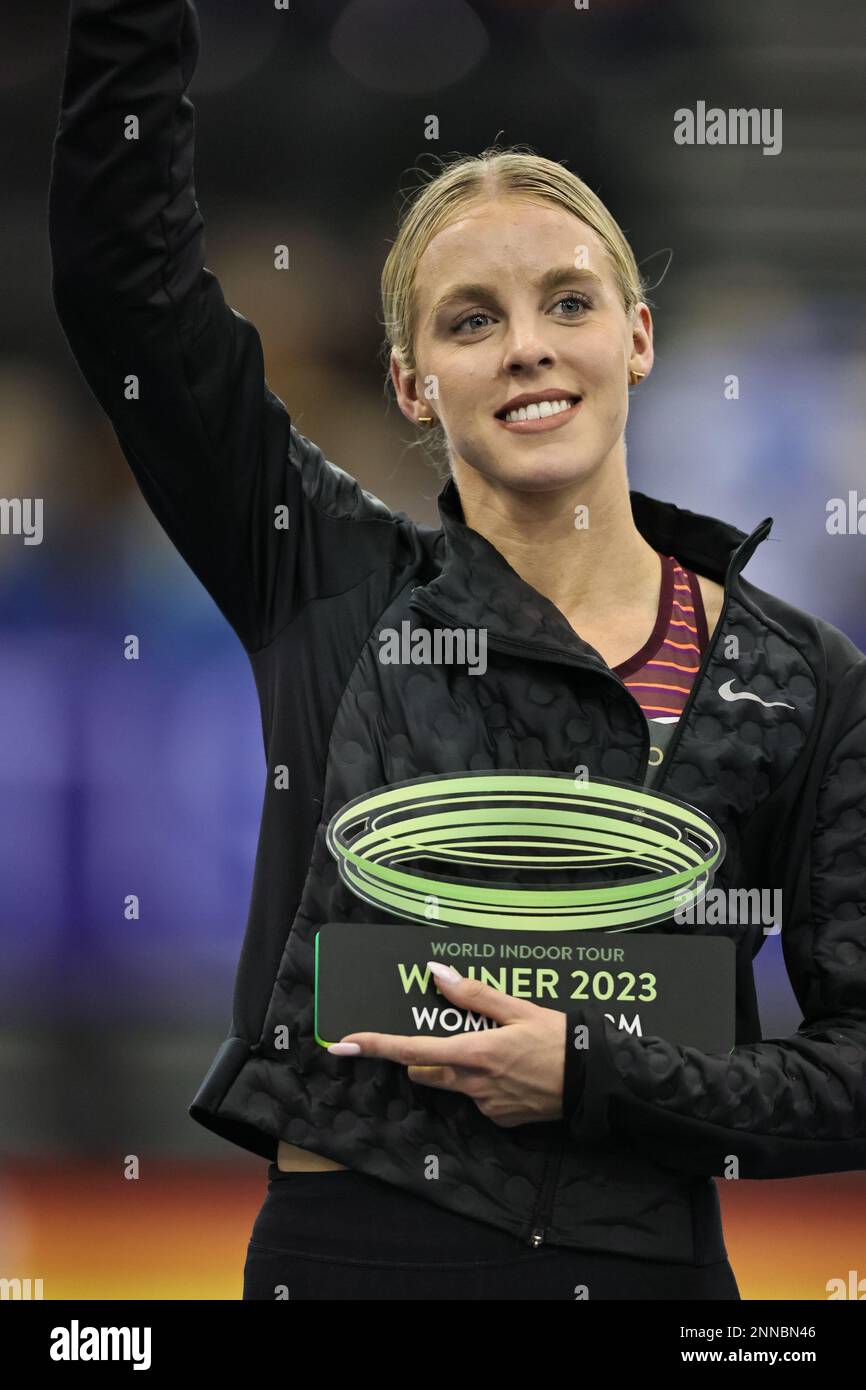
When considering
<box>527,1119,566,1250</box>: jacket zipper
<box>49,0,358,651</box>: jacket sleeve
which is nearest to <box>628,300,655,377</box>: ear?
<box>49,0,358,651</box>: jacket sleeve

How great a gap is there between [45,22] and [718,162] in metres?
0.80

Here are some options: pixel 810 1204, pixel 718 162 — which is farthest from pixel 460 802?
pixel 718 162

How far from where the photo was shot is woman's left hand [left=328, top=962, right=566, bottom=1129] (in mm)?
1268

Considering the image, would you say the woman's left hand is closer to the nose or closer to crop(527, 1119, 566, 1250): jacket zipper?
crop(527, 1119, 566, 1250): jacket zipper

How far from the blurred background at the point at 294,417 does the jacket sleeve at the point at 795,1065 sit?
0.56 metres

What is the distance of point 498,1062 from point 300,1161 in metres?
0.18

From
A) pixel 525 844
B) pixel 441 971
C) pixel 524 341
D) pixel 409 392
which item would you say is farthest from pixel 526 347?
pixel 441 971

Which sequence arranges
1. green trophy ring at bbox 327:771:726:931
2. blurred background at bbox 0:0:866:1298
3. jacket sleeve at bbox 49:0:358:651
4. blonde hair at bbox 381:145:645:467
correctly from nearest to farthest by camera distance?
jacket sleeve at bbox 49:0:358:651 → green trophy ring at bbox 327:771:726:931 → blonde hair at bbox 381:145:645:467 → blurred background at bbox 0:0:866:1298

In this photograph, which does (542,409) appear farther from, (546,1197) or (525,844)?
(546,1197)

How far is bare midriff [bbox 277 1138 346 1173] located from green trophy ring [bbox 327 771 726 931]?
0.20 meters

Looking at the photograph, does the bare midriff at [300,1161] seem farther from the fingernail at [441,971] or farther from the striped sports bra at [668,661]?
the striped sports bra at [668,661]

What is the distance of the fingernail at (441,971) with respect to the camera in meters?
1.31

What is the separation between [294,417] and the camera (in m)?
2.02

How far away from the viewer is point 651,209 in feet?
6.38
